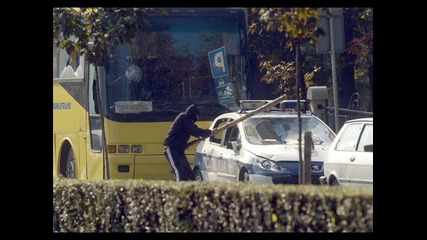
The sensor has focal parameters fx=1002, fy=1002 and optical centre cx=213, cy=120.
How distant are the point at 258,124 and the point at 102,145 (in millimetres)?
2811

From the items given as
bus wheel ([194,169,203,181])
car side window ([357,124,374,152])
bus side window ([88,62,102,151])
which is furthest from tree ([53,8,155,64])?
car side window ([357,124,374,152])

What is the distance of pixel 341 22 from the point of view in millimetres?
15820

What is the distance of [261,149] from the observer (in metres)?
15.3

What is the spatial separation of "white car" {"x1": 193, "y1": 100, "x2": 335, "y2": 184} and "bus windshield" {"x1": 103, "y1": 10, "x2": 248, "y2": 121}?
0.82m

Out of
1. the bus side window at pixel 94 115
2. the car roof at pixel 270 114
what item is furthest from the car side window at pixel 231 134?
the bus side window at pixel 94 115

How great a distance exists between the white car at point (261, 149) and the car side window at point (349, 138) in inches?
34.0

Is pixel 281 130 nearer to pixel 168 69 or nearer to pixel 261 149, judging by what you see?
pixel 261 149

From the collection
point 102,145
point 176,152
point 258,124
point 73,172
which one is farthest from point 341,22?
point 73,172

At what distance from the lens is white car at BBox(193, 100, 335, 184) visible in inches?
589

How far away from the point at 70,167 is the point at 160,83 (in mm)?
2855

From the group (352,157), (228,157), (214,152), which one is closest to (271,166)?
(228,157)

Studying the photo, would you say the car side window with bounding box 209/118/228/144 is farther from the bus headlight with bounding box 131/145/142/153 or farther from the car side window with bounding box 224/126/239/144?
the bus headlight with bounding box 131/145/142/153
